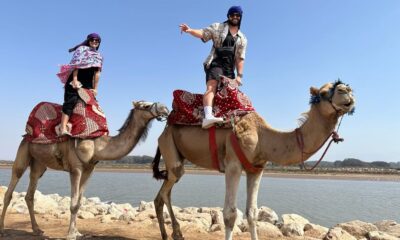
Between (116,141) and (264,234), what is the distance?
3.54m

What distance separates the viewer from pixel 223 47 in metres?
5.76

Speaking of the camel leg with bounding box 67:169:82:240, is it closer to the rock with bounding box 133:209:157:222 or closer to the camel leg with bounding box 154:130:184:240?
the camel leg with bounding box 154:130:184:240

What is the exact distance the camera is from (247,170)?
560 cm

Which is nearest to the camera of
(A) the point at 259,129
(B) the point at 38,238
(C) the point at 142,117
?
(A) the point at 259,129

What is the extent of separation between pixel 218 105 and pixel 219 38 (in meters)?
0.96

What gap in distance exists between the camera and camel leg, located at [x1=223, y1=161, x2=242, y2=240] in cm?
524

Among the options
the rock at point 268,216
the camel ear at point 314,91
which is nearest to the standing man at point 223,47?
the camel ear at point 314,91

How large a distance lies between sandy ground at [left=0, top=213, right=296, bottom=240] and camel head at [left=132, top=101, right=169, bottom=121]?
2.27 metres

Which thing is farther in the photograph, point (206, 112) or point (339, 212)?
point (339, 212)

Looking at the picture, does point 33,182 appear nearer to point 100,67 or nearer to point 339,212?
point 100,67

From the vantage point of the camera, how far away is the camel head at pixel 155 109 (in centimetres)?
626

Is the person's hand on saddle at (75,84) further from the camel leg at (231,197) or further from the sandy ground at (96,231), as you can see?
the camel leg at (231,197)

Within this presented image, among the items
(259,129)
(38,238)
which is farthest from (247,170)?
(38,238)

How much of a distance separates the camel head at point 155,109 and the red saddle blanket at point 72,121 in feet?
2.78
